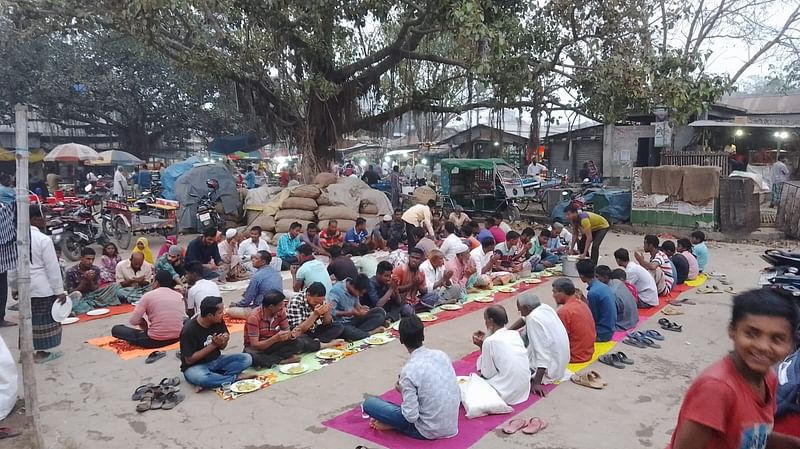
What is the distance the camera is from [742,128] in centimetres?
1731

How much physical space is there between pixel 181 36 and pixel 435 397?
12.2m

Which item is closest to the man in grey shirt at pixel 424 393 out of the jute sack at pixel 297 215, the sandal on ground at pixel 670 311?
the sandal on ground at pixel 670 311

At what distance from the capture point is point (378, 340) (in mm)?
6027

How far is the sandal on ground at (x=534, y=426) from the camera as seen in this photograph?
13.1ft

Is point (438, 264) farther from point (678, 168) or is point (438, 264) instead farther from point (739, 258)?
point (678, 168)

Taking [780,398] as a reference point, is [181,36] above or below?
above

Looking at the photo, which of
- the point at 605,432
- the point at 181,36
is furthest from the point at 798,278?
the point at 181,36

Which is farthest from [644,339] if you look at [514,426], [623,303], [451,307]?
[514,426]

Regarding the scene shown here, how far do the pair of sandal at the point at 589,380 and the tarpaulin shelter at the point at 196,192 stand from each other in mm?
10856

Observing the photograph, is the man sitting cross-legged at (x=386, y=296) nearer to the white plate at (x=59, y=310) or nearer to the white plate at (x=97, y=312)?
the white plate at (x=59, y=310)

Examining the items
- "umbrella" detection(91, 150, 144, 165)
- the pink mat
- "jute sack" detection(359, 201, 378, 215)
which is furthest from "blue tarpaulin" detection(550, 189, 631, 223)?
"umbrella" detection(91, 150, 144, 165)

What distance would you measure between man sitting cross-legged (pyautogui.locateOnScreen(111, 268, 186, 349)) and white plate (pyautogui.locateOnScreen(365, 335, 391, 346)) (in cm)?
208

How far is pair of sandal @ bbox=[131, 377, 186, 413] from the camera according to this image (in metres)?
4.41

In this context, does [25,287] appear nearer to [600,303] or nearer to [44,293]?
[44,293]
